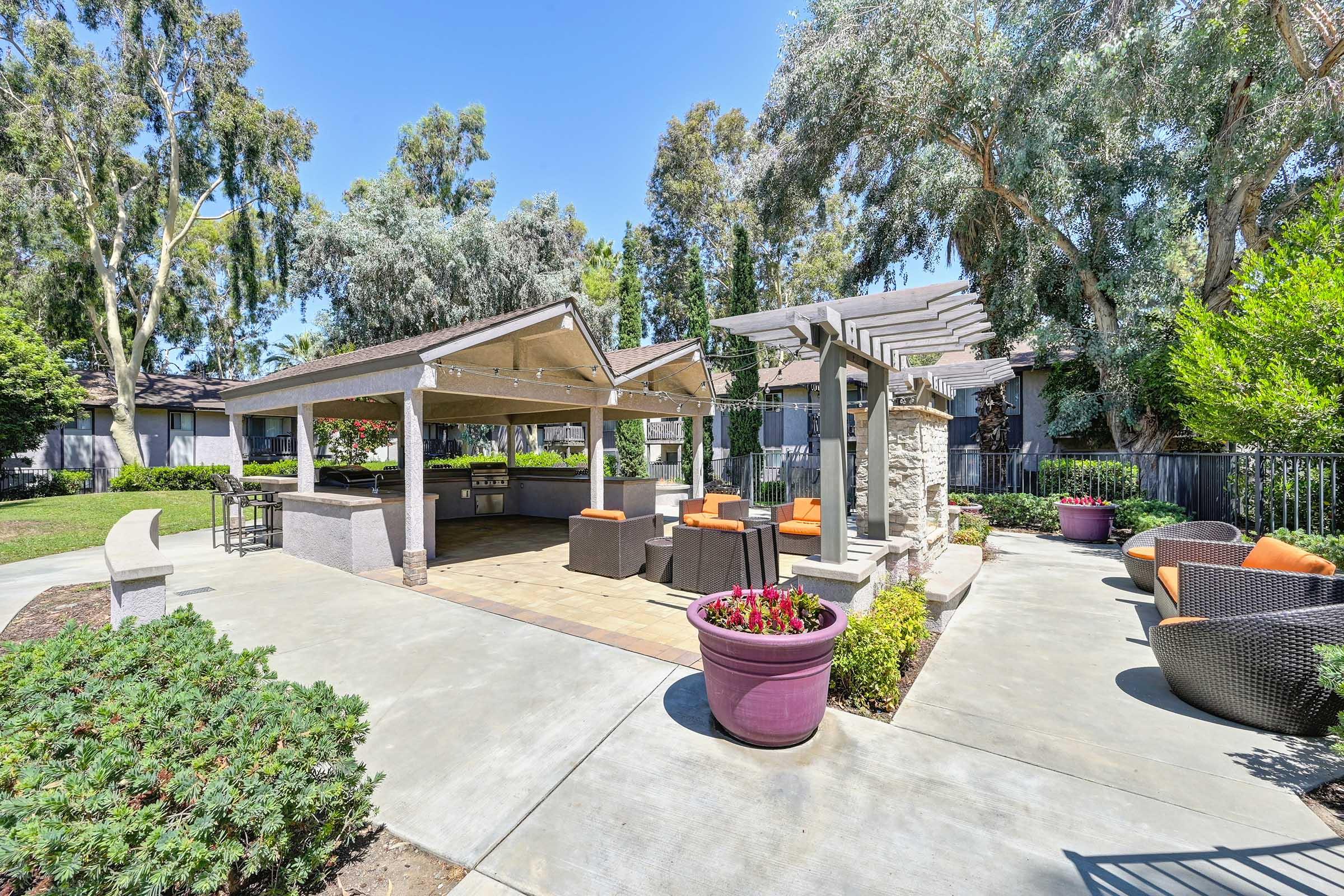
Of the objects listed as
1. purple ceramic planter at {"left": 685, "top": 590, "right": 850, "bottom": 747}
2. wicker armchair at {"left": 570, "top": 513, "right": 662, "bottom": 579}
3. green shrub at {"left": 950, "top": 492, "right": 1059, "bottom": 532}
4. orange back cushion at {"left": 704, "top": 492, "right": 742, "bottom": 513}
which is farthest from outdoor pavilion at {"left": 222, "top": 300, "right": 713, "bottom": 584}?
green shrub at {"left": 950, "top": 492, "right": 1059, "bottom": 532}

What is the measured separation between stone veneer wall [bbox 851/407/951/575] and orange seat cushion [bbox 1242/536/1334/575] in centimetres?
258

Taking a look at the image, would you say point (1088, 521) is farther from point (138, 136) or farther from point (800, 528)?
point (138, 136)

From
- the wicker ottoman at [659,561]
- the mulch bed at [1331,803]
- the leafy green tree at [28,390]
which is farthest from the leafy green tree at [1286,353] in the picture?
the leafy green tree at [28,390]

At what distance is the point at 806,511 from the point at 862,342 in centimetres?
443

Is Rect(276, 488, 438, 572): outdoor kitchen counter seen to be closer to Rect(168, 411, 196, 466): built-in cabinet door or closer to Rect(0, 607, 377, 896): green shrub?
Rect(0, 607, 377, 896): green shrub

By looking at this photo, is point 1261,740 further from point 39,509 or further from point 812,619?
point 39,509

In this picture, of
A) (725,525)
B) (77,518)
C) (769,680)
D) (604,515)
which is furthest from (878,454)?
(77,518)

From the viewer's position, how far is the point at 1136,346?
11859 millimetres

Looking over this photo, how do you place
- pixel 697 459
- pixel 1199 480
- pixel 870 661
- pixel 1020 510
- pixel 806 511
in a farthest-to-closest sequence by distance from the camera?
pixel 697 459, pixel 1020 510, pixel 1199 480, pixel 806 511, pixel 870 661

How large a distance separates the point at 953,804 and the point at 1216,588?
324 centimetres

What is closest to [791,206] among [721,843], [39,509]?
[721,843]

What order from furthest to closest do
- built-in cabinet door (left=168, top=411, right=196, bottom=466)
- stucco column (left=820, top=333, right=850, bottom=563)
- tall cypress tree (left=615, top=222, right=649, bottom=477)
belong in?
built-in cabinet door (left=168, top=411, right=196, bottom=466) < tall cypress tree (left=615, top=222, right=649, bottom=477) < stucco column (left=820, top=333, right=850, bottom=563)

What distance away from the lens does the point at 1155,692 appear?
401 cm

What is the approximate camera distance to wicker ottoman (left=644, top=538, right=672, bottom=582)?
23.4 feet
